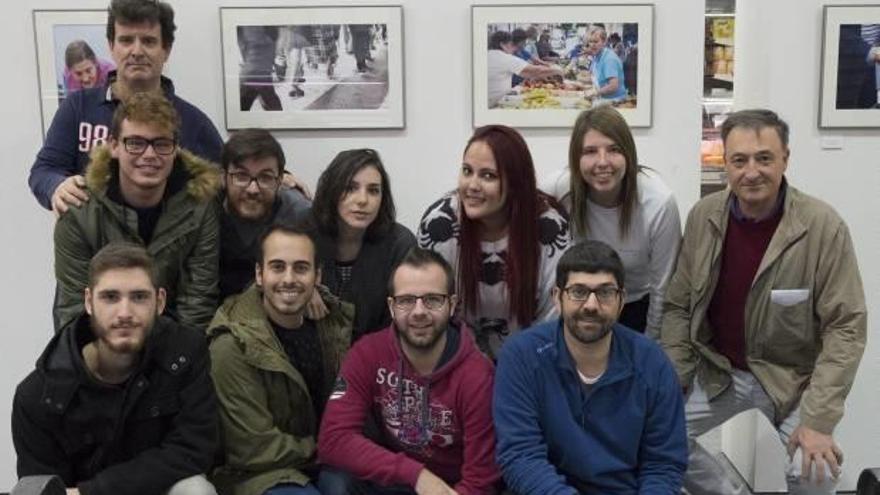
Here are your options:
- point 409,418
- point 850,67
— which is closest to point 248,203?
point 409,418

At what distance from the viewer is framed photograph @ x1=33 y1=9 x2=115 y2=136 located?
3.33m

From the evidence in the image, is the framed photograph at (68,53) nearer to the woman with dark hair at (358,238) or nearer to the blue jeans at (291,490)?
the woman with dark hair at (358,238)

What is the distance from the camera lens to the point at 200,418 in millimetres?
2348

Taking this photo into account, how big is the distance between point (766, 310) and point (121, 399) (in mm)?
1955

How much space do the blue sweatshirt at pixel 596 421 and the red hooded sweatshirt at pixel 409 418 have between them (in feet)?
0.31

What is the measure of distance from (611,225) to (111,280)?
5.20 ft

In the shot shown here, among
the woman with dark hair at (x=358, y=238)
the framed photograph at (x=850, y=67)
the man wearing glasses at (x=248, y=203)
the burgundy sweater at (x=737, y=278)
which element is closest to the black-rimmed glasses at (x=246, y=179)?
the man wearing glasses at (x=248, y=203)

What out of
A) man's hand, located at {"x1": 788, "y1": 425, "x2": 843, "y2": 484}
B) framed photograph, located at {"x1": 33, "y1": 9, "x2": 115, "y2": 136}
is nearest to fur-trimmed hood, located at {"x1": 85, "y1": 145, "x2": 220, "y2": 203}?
framed photograph, located at {"x1": 33, "y1": 9, "x2": 115, "y2": 136}

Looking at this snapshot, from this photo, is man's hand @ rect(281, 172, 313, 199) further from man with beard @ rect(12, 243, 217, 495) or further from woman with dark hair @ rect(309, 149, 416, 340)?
man with beard @ rect(12, 243, 217, 495)

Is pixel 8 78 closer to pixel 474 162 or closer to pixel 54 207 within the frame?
pixel 54 207

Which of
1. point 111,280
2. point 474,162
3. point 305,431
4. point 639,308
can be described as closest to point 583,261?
point 474,162

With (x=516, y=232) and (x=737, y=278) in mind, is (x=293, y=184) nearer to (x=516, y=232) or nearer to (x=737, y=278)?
(x=516, y=232)

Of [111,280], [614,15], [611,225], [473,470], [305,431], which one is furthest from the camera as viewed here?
[614,15]

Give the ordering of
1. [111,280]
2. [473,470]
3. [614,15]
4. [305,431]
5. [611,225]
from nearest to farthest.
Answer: [111,280] → [473,470] → [305,431] → [611,225] → [614,15]
